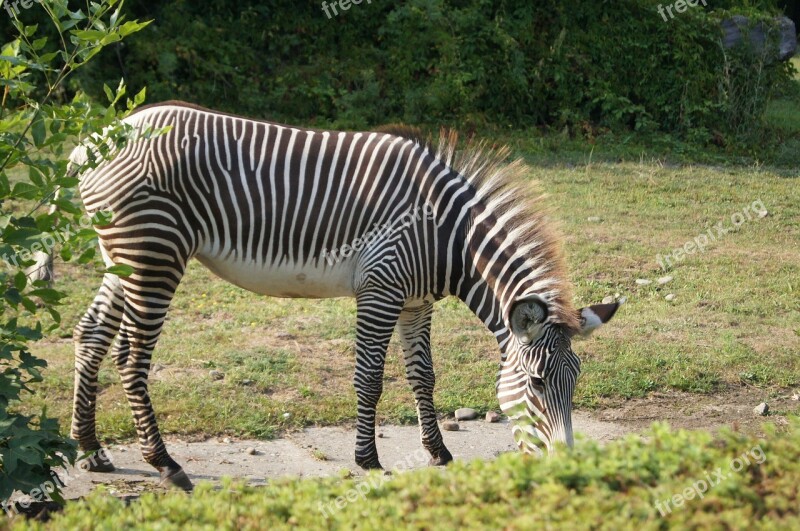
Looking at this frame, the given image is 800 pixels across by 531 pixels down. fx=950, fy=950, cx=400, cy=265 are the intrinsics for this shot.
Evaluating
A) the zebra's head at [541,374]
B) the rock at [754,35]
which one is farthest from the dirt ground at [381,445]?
the rock at [754,35]

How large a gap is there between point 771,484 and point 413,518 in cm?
156

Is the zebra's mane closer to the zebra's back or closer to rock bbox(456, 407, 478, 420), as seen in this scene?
the zebra's back

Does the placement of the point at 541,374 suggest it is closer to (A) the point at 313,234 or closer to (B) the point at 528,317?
(B) the point at 528,317

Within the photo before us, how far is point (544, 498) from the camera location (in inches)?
155

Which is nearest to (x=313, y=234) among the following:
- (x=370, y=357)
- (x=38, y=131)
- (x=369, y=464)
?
(x=370, y=357)

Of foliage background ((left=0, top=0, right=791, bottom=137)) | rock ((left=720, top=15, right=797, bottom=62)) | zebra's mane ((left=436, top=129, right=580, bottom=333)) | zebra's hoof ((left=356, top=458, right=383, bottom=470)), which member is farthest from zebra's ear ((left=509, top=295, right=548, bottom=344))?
rock ((left=720, top=15, right=797, bottom=62))

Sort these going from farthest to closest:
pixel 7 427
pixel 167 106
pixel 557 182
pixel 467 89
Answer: pixel 467 89, pixel 557 182, pixel 167 106, pixel 7 427

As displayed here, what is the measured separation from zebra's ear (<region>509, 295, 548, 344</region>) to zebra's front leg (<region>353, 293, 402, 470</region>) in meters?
0.99

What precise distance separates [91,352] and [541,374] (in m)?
3.24

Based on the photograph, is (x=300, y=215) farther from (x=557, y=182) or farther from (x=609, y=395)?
(x=557, y=182)

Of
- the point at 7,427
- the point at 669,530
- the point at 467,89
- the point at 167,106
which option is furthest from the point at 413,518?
the point at 467,89

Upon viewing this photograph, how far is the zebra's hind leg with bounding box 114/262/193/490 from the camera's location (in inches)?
255

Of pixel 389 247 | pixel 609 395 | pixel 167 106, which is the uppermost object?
pixel 167 106

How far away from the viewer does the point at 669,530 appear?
3.73 meters
